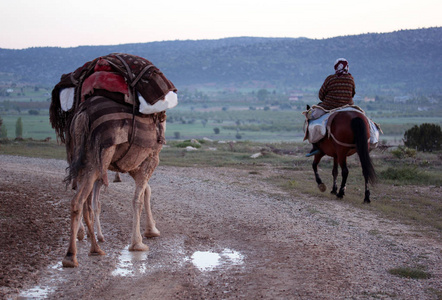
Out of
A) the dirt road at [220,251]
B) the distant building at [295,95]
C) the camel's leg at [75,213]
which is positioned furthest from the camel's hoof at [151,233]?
the distant building at [295,95]

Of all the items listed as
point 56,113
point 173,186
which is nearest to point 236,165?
point 173,186

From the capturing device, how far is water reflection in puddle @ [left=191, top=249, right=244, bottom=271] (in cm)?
743

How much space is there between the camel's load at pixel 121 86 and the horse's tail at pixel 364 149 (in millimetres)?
5034

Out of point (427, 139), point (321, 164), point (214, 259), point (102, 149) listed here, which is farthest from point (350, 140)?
point (427, 139)

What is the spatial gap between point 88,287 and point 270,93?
10955 cm

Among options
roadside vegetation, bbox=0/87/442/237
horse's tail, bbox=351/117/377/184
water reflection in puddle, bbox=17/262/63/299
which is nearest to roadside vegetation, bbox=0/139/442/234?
roadside vegetation, bbox=0/87/442/237

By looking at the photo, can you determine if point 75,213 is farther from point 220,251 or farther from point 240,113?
point 240,113

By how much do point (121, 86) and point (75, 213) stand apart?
1738mm

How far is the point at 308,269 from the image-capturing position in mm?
7082

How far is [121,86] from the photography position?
766 centimetres

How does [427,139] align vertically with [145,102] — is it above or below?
below

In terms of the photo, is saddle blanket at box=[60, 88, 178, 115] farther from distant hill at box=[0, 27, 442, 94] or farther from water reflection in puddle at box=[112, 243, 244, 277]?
distant hill at box=[0, 27, 442, 94]

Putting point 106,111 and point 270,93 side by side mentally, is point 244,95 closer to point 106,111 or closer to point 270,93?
point 270,93

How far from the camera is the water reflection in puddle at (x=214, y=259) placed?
743 cm
